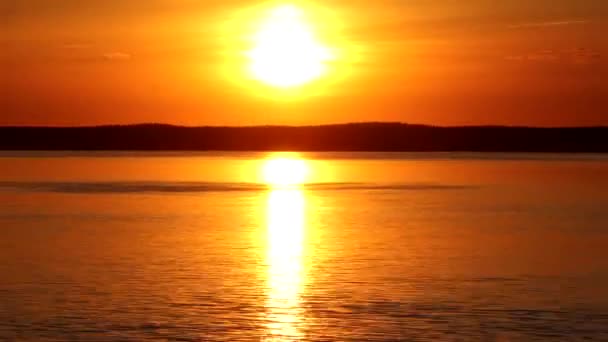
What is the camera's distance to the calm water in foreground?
1905 centimetres

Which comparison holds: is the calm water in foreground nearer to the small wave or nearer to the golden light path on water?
the golden light path on water

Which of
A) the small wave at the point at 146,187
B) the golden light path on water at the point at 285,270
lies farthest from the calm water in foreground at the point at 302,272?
the small wave at the point at 146,187

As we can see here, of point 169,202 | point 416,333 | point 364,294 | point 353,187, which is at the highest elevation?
point 353,187

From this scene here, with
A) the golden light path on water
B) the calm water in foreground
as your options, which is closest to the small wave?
the calm water in foreground

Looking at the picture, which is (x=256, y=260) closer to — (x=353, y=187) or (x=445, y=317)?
(x=445, y=317)

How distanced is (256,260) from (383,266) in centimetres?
365

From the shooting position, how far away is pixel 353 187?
73.9 metres

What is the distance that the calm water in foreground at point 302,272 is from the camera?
1905 cm

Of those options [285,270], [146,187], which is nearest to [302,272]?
[285,270]

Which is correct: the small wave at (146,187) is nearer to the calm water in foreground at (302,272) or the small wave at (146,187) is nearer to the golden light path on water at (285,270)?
the calm water in foreground at (302,272)

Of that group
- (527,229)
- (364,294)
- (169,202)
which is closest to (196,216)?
(169,202)

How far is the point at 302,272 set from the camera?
26438 mm

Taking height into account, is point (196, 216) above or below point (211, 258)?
above

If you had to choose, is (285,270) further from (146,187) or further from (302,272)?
(146,187)
